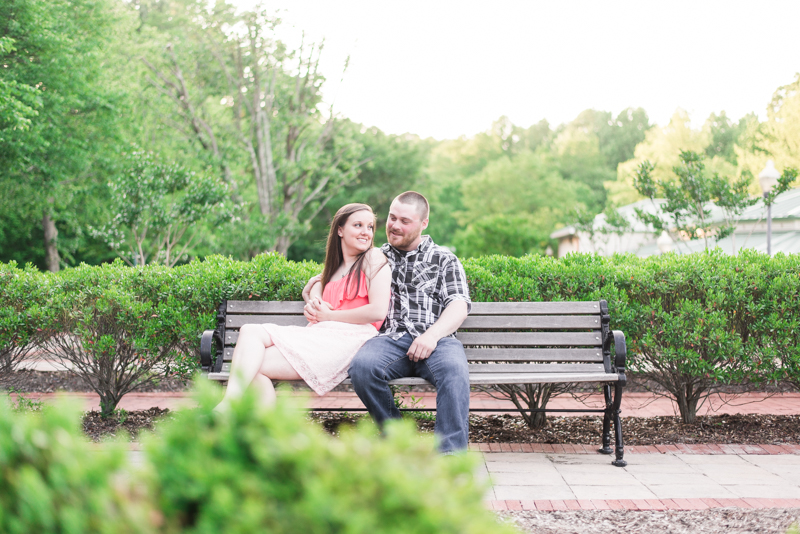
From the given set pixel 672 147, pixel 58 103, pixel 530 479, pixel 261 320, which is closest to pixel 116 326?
pixel 261 320

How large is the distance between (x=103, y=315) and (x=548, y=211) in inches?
1715

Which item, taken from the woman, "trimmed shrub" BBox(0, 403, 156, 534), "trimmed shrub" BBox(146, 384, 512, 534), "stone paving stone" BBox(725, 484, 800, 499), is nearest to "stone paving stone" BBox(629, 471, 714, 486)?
"stone paving stone" BBox(725, 484, 800, 499)

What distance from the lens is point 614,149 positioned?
66.8 meters

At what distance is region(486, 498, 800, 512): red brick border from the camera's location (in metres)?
3.28

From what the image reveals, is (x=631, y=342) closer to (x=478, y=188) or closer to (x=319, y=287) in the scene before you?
(x=319, y=287)

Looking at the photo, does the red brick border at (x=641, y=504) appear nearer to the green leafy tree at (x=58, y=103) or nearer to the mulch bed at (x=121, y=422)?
the mulch bed at (x=121, y=422)

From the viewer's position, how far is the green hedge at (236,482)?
38.8 inches

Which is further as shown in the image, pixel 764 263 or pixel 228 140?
pixel 228 140

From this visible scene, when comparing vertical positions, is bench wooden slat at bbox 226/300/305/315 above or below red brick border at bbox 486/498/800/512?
above

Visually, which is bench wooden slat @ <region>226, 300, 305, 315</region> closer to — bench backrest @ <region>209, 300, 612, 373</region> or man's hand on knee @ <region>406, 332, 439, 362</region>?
bench backrest @ <region>209, 300, 612, 373</region>

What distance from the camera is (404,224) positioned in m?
4.17

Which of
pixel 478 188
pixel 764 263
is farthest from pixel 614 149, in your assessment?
pixel 764 263

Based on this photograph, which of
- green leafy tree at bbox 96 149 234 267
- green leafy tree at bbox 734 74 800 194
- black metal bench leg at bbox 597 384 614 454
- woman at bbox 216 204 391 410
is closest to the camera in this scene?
woman at bbox 216 204 391 410

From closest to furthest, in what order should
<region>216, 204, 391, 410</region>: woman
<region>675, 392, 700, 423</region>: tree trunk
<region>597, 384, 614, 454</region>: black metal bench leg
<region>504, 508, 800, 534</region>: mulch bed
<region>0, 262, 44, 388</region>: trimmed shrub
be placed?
1. <region>504, 508, 800, 534</region>: mulch bed
2. <region>216, 204, 391, 410</region>: woman
3. <region>597, 384, 614, 454</region>: black metal bench leg
4. <region>0, 262, 44, 388</region>: trimmed shrub
5. <region>675, 392, 700, 423</region>: tree trunk
